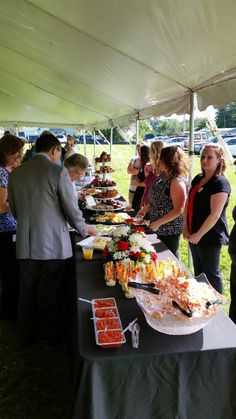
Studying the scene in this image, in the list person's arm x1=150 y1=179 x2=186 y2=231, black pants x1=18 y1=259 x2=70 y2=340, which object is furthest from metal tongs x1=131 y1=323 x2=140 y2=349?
person's arm x1=150 y1=179 x2=186 y2=231

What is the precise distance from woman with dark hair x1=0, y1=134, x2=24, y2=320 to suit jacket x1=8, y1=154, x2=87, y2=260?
0.27 metres

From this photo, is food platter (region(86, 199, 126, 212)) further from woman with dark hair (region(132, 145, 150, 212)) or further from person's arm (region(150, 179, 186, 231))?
person's arm (region(150, 179, 186, 231))

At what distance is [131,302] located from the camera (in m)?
1.56

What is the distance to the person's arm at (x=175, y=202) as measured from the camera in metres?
2.48

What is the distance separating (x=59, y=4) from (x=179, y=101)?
1.50m

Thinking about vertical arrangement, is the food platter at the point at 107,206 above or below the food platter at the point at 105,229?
above

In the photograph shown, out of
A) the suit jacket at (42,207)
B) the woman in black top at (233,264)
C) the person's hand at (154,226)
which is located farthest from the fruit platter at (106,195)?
the woman in black top at (233,264)

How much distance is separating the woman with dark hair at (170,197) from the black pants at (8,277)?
1136mm

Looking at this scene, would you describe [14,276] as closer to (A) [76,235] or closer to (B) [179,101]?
(A) [76,235]

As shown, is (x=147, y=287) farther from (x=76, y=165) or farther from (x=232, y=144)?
(x=232, y=144)

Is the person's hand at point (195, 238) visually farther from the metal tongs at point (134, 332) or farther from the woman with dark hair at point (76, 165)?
the metal tongs at point (134, 332)

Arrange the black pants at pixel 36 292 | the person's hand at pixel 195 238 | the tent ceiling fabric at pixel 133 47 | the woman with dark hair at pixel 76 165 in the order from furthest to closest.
A: the woman with dark hair at pixel 76 165
the person's hand at pixel 195 238
the black pants at pixel 36 292
the tent ceiling fabric at pixel 133 47

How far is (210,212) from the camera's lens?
2.36m

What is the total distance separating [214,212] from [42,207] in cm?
119
